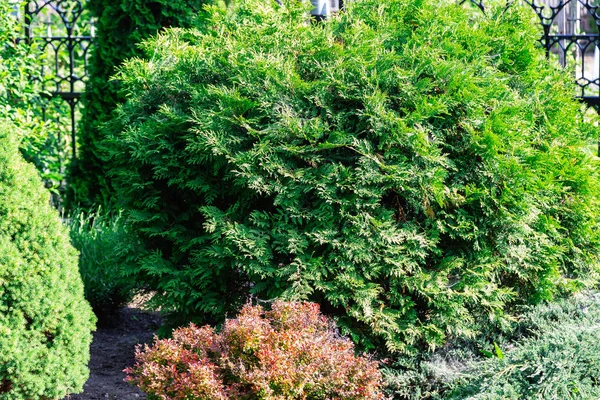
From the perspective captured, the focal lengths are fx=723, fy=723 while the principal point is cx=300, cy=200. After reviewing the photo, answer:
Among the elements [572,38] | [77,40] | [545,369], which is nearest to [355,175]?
[545,369]

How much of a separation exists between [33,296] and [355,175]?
164 cm

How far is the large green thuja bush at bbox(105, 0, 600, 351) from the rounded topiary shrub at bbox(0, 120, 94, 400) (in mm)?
644

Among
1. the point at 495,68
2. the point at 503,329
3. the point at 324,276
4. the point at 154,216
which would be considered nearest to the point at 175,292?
the point at 154,216

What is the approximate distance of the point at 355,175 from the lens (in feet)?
12.1

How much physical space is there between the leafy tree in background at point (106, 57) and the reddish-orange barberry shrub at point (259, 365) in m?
3.78

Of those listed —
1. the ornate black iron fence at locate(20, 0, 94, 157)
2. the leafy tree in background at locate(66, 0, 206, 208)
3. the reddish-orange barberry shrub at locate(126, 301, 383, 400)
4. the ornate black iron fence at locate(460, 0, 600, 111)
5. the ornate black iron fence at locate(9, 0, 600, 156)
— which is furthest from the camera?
the ornate black iron fence at locate(20, 0, 94, 157)

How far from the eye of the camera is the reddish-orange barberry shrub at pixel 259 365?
2.96 metres

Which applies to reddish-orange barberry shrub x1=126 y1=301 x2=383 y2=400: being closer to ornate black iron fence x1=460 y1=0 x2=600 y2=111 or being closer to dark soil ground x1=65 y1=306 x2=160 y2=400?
dark soil ground x1=65 y1=306 x2=160 y2=400

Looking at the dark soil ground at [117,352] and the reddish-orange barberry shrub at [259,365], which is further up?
the reddish-orange barberry shrub at [259,365]

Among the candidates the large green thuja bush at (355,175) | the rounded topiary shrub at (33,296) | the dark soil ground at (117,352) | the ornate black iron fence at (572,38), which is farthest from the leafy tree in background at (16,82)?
the ornate black iron fence at (572,38)

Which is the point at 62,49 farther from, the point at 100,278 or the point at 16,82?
the point at 100,278

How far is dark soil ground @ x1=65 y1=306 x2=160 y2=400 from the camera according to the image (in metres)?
4.02

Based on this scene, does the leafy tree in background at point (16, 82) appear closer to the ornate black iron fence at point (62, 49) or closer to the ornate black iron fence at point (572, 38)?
the ornate black iron fence at point (62, 49)

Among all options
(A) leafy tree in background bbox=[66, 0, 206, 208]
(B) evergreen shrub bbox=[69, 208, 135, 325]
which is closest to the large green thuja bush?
(B) evergreen shrub bbox=[69, 208, 135, 325]
